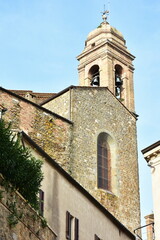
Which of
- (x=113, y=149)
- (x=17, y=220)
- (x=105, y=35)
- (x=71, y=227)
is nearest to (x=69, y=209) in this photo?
(x=71, y=227)

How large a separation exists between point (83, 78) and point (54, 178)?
60.7ft

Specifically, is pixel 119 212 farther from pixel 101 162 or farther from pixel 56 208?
pixel 56 208

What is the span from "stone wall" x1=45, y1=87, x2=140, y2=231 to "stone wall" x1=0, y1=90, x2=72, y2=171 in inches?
21.6

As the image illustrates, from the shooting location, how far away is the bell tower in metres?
35.2

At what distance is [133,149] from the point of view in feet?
106

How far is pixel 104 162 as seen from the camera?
3041cm

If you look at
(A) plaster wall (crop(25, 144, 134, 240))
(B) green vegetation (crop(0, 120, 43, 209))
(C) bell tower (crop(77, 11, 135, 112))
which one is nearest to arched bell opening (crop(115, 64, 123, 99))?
(C) bell tower (crop(77, 11, 135, 112))

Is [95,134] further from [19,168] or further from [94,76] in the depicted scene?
[19,168]

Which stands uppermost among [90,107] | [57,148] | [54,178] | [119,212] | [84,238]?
[90,107]

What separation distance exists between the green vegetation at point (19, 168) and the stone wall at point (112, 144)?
40.9 ft

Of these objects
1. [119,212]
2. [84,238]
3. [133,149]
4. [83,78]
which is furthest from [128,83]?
[84,238]

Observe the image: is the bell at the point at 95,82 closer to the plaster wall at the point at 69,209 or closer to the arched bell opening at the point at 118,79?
the arched bell opening at the point at 118,79

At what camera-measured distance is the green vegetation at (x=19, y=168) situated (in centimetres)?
1441

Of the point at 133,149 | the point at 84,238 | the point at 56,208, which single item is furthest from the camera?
the point at 133,149
